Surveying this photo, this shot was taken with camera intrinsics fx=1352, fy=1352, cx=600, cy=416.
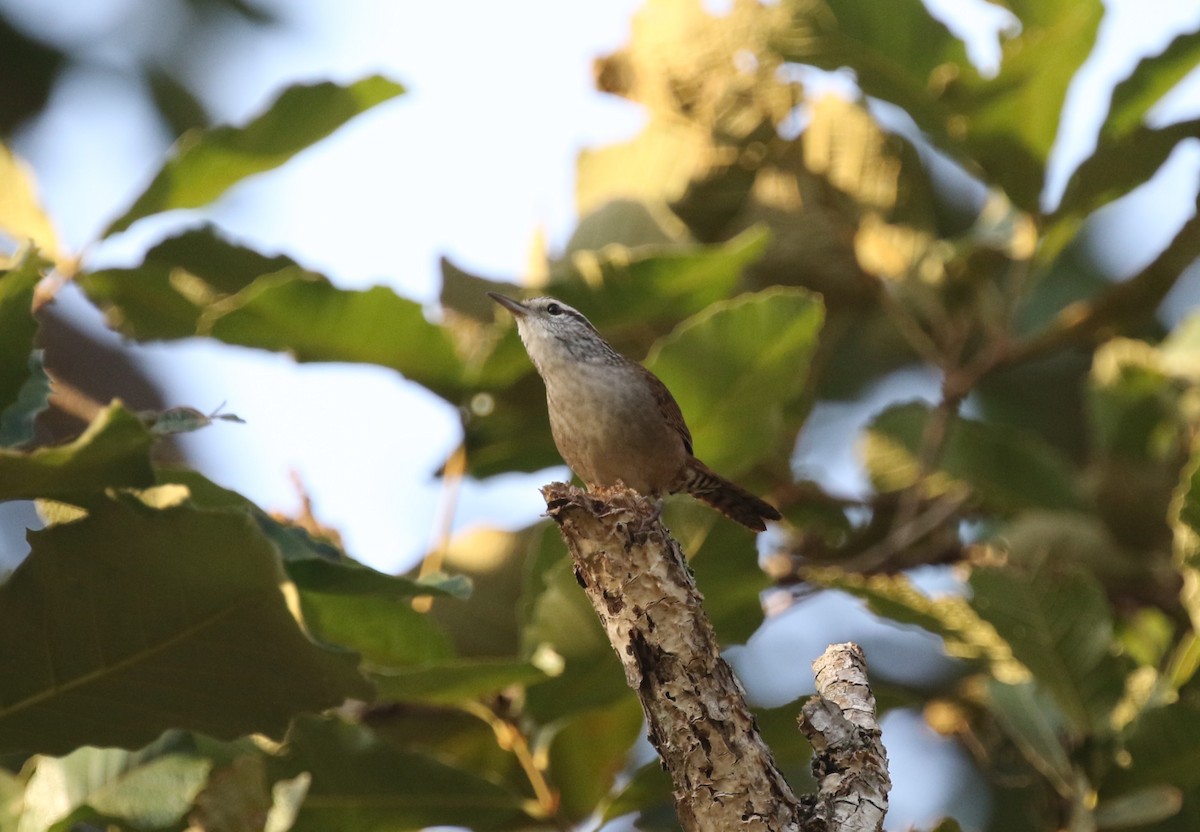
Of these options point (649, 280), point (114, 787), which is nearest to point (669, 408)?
point (649, 280)

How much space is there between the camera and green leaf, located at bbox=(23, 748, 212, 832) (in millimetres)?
2512

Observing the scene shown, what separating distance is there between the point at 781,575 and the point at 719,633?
82 centimetres

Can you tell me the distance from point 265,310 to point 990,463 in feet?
6.96

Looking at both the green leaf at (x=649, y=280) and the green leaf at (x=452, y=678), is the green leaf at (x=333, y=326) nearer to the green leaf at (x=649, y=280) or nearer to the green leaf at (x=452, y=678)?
the green leaf at (x=649, y=280)

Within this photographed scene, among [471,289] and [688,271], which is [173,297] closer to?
[471,289]

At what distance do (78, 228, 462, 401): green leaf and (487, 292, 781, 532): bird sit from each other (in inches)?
10.0

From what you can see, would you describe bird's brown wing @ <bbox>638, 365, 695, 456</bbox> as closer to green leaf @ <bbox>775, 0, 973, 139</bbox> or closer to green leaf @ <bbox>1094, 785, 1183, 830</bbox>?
green leaf @ <bbox>775, 0, 973, 139</bbox>

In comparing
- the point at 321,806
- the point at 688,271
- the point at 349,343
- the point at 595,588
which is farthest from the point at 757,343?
the point at 321,806

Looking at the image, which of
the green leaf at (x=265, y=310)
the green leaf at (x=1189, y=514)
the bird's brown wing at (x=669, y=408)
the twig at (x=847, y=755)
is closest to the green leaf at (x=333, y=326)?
the green leaf at (x=265, y=310)

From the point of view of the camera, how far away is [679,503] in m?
2.76

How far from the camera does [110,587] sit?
7.14ft

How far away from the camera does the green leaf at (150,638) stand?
6.95ft

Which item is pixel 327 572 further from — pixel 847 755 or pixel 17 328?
pixel 847 755

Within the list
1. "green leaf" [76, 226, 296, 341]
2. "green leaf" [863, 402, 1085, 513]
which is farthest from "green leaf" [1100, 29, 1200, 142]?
"green leaf" [76, 226, 296, 341]
